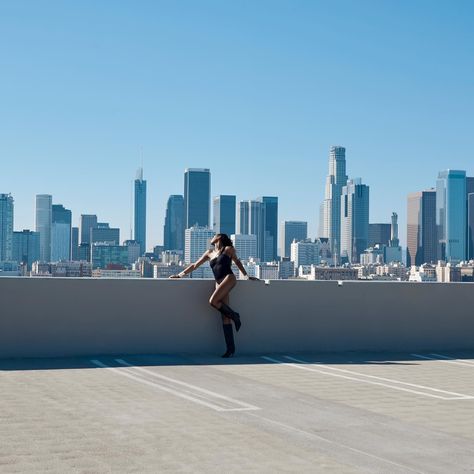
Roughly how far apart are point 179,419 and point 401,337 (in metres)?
7.41

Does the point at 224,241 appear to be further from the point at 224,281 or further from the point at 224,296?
the point at 224,296

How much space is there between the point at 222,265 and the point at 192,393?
390cm

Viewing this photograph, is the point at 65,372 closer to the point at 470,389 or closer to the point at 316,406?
the point at 316,406

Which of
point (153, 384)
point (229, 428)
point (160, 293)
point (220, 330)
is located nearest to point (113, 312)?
point (160, 293)

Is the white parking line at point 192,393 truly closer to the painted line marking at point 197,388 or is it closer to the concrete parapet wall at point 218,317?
the painted line marking at point 197,388

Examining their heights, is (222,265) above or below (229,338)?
above

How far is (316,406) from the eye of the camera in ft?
28.9

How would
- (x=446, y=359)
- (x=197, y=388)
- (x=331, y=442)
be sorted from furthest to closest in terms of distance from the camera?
(x=446, y=359) → (x=197, y=388) → (x=331, y=442)

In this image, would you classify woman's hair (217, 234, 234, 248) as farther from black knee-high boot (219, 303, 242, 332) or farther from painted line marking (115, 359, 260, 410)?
painted line marking (115, 359, 260, 410)

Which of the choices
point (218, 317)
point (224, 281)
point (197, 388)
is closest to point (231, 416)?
point (197, 388)

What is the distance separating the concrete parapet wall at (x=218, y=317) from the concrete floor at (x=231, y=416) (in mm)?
620

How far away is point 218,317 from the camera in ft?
44.9

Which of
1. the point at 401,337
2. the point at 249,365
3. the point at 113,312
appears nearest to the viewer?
the point at 249,365

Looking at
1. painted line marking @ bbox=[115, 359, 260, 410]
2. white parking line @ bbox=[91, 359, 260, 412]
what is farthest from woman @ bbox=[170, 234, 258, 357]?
white parking line @ bbox=[91, 359, 260, 412]
